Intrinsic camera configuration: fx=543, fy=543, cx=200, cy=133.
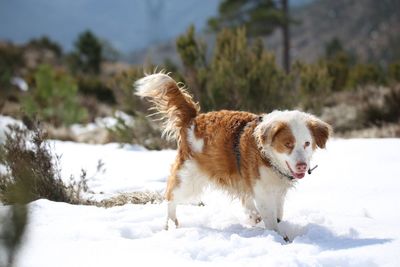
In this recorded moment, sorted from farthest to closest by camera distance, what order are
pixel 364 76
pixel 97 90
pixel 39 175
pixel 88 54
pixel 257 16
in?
pixel 88 54 < pixel 257 16 < pixel 97 90 < pixel 364 76 < pixel 39 175

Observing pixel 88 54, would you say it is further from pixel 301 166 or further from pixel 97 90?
pixel 301 166

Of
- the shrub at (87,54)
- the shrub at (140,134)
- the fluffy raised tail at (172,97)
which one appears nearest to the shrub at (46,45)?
the shrub at (87,54)

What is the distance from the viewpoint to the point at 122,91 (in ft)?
40.4

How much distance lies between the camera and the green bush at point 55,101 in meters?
13.5

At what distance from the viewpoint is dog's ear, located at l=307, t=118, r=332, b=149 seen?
13.9ft

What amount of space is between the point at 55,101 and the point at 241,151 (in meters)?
10.6

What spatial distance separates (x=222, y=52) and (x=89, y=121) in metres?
6.46

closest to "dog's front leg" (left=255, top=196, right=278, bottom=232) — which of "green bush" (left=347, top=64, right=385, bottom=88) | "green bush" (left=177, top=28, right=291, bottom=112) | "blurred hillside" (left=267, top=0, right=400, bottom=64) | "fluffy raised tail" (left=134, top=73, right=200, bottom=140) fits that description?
"fluffy raised tail" (left=134, top=73, right=200, bottom=140)

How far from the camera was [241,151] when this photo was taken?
445 cm

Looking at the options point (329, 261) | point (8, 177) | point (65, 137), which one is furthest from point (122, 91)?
point (329, 261)

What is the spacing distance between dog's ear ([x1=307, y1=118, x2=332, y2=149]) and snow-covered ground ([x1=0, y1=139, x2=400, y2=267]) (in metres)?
0.66

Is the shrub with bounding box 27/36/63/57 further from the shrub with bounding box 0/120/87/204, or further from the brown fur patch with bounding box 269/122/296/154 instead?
the brown fur patch with bounding box 269/122/296/154

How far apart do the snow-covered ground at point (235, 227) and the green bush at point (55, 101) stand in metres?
6.71

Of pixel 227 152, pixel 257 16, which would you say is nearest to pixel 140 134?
pixel 227 152
